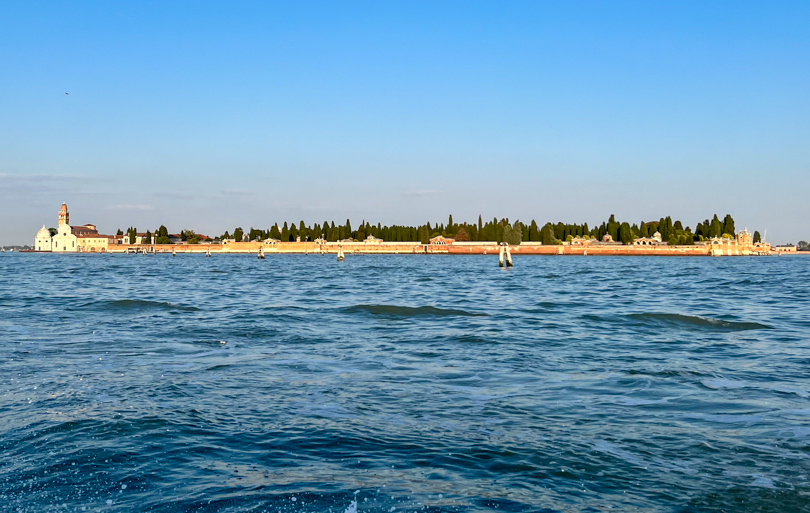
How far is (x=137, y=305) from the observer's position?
19.9 m

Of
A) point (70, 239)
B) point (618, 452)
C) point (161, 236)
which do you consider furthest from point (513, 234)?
point (618, 452)

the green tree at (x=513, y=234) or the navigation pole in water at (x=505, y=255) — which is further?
the green tree at (x=513, y=234)

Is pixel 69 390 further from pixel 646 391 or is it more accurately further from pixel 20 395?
pixel 646 391

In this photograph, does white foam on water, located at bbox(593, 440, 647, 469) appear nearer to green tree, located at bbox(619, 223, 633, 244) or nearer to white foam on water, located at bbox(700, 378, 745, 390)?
white foam on water, located at bbox(700, 378, 745, 390)

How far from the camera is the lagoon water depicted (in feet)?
14.6

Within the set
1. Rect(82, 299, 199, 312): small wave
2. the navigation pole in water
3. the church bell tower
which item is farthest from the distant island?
Rect(82, 299, 199, 312): small wave

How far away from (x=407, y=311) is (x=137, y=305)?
826 centimetres

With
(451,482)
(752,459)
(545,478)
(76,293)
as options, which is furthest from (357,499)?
(76,293)

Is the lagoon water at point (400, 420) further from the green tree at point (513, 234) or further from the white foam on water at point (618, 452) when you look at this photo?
the green tree at point (513, 234)

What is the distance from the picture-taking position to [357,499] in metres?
4.32

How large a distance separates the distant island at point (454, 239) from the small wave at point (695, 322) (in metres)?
127

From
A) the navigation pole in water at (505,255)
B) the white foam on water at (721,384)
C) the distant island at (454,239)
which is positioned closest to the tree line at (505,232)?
the distant island at (454,239)

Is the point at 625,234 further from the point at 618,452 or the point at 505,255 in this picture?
the point at 618,452

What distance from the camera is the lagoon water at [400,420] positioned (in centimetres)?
445
